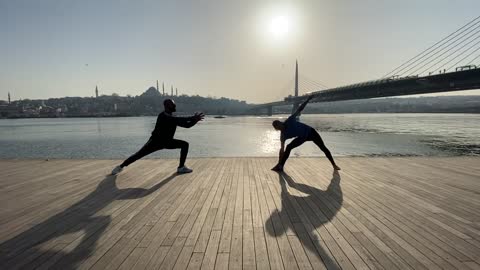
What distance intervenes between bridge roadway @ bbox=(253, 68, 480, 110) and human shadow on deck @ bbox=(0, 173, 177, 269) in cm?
3121

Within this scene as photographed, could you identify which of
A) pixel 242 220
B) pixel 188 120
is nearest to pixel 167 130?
pixel 188 120

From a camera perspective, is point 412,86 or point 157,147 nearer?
point 157,147

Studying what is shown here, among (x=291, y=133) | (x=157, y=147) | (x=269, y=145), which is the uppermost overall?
(x=291, y=133)

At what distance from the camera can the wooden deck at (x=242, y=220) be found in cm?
300

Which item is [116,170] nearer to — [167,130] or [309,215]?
[167,130]

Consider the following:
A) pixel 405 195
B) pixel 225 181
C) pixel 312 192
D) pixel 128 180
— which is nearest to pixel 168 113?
pixel 128 180

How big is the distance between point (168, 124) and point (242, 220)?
4222 mm

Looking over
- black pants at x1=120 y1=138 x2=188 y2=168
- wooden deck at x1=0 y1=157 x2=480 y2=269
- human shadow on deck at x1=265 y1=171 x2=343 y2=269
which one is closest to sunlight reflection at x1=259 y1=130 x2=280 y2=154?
black pants at x1=120 y1=138 x2=188 y2=168

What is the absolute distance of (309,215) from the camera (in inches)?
169

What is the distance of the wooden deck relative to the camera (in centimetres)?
300

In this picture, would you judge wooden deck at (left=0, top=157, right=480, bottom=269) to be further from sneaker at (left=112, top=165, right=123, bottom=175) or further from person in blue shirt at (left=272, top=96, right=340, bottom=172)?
person in blue shirt at (left=272, top=96, right=340, bottom=172)

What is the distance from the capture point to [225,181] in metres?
6.53

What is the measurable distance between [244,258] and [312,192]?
117 inches

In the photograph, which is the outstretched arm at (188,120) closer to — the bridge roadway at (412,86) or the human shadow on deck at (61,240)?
the human shadow on deck at (61,240)
